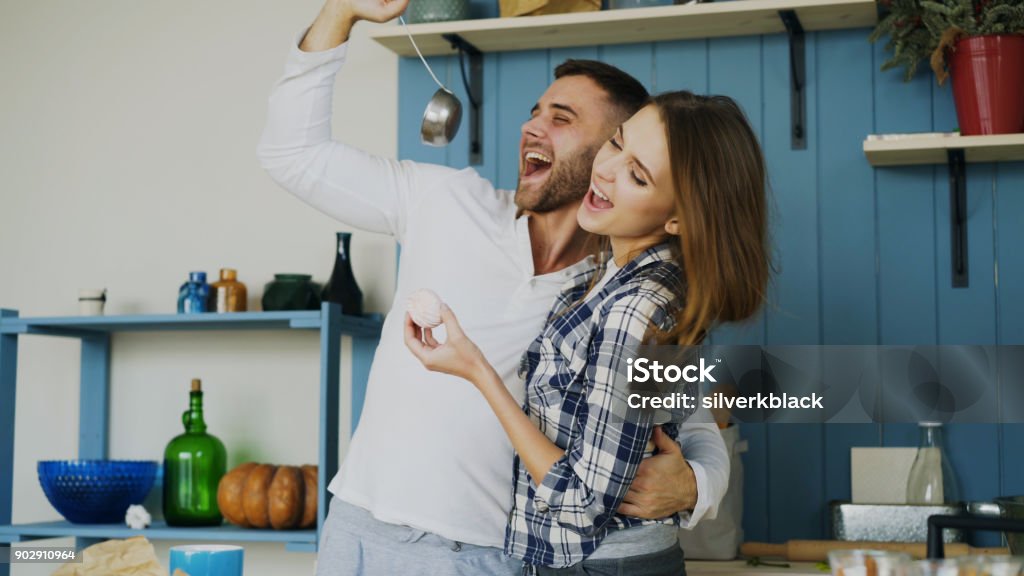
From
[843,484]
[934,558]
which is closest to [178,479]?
[843,484]

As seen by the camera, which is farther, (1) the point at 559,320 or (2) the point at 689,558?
(2) the point at 689,558

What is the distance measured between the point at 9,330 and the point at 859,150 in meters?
1.96

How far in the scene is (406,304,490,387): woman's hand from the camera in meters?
1.30

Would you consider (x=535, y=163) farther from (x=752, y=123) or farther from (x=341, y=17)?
(x=752, y=123)

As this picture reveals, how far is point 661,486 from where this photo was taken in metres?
1.33

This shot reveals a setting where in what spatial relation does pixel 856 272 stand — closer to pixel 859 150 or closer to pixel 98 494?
pixel 859 150

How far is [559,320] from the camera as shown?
142cm

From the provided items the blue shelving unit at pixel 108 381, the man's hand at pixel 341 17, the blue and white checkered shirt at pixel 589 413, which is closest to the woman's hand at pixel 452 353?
the blue and white checkered shirt at pixel 589 413

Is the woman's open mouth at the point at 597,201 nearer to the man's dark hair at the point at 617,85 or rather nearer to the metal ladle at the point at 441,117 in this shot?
the man's dark hair at the point at 617,85

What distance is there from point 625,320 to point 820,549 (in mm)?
1050

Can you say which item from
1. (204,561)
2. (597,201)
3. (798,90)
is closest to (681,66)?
(798,90)

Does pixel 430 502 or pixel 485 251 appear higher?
pixel 485 251

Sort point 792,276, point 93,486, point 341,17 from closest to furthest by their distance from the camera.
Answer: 1. point 341,17
2. point 792,276
3. point 93,486

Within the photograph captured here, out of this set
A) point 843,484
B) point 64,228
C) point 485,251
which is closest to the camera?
point 485,251
